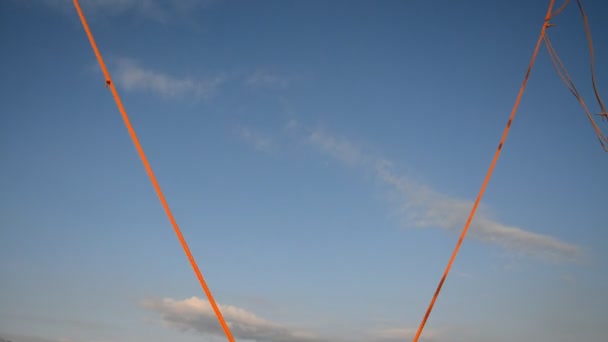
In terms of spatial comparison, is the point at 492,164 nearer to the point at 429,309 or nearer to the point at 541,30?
the point at 429,309

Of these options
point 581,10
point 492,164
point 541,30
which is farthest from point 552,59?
point 492,164

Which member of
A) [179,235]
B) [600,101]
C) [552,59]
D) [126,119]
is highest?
[552,59]

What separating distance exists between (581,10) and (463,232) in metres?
9.41

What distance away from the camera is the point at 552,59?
39.9 feet

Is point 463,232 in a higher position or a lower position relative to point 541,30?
lower

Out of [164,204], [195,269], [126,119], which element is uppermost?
[126,119]

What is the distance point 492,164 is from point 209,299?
19.8ft

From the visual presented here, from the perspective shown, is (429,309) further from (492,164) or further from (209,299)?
(209,299)

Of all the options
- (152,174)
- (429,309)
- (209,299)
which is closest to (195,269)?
(209,299)

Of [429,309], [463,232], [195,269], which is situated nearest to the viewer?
[195,269]

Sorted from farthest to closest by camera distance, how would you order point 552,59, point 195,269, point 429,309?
point 552,59, point 429,309, point 195,269

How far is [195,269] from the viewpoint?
5.11m

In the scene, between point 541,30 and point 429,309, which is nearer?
point 429,309

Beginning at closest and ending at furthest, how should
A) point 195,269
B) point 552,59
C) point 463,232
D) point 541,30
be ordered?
1. point 195,269
2. point 463,232
3. point 541,30
4. point 552,59
